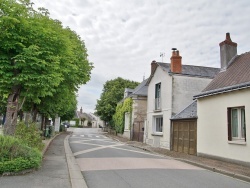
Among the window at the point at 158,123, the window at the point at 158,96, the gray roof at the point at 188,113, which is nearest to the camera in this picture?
the gray roof at the point at 188,113

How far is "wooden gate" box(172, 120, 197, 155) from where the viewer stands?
15872 mm

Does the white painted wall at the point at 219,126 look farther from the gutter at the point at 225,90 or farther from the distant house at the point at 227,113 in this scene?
the gutter at the point at 225,90

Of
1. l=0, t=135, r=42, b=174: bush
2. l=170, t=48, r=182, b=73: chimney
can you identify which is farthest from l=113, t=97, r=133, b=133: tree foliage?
l=0, t=135, r=42, b=174: bush

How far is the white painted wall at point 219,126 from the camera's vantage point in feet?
38.7

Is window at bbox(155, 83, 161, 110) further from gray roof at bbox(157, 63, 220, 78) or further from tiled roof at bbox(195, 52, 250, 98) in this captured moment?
tiled roof at bbox(195, 52, 250, 98)

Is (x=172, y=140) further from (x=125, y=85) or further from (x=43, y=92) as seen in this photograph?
(x=125, y=85)

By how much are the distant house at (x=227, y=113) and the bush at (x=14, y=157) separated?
8927 millimetres

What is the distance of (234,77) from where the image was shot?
13.8 m

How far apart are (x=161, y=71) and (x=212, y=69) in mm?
5240

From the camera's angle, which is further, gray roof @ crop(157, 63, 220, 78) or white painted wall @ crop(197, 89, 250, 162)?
gray roof @ crop(157, 63, 220, 78)

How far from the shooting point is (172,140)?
18.8 meters

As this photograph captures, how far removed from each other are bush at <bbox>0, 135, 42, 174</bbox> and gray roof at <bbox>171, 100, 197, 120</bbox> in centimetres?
1082

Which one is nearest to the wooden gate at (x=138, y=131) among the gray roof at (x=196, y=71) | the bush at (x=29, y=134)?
the gray roof at (x=196, y=71)

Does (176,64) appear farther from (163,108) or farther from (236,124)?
(236,124)
